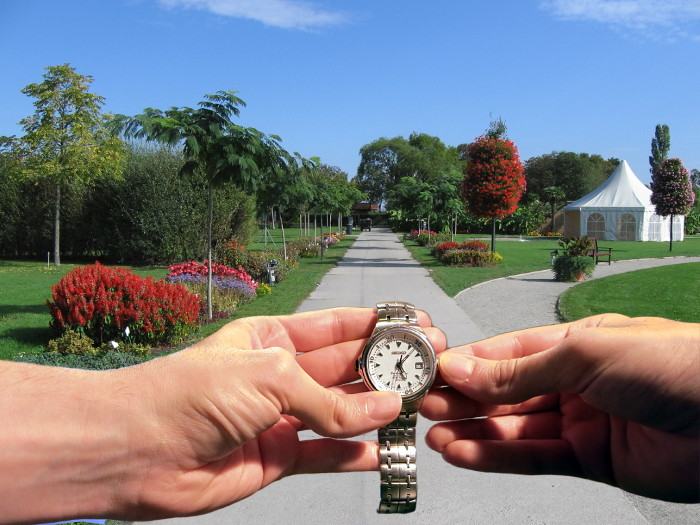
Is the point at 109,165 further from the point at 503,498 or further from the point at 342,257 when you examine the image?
the point at 503,498

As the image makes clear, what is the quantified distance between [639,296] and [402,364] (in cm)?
1556

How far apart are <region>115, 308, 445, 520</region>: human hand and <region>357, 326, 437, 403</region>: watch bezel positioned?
0.12 metres

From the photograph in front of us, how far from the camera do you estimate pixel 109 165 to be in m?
25.9

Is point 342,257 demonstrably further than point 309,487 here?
Yes

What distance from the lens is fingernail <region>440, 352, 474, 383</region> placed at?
1826mm

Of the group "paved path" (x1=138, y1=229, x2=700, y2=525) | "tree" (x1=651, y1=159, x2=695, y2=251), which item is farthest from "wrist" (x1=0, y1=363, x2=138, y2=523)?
"tree" (x1=651, y1=159, x2=695, y2=251)

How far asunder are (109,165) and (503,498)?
982 inches

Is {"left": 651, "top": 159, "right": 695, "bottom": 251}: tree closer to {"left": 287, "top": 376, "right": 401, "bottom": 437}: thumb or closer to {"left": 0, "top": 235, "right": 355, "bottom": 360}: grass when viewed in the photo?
{"left": 0, "top": 235, "right": 355, "bottom": 360}: grass

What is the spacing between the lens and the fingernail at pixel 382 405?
1.71m

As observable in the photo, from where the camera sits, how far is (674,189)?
1582 inches

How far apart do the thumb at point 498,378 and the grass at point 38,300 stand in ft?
27.2

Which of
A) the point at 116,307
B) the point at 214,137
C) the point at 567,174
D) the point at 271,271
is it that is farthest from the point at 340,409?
the point at 567,174

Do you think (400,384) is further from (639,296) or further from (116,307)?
(639,296)

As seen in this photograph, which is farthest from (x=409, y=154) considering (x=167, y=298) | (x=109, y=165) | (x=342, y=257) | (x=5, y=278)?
(x=167, y=298)
